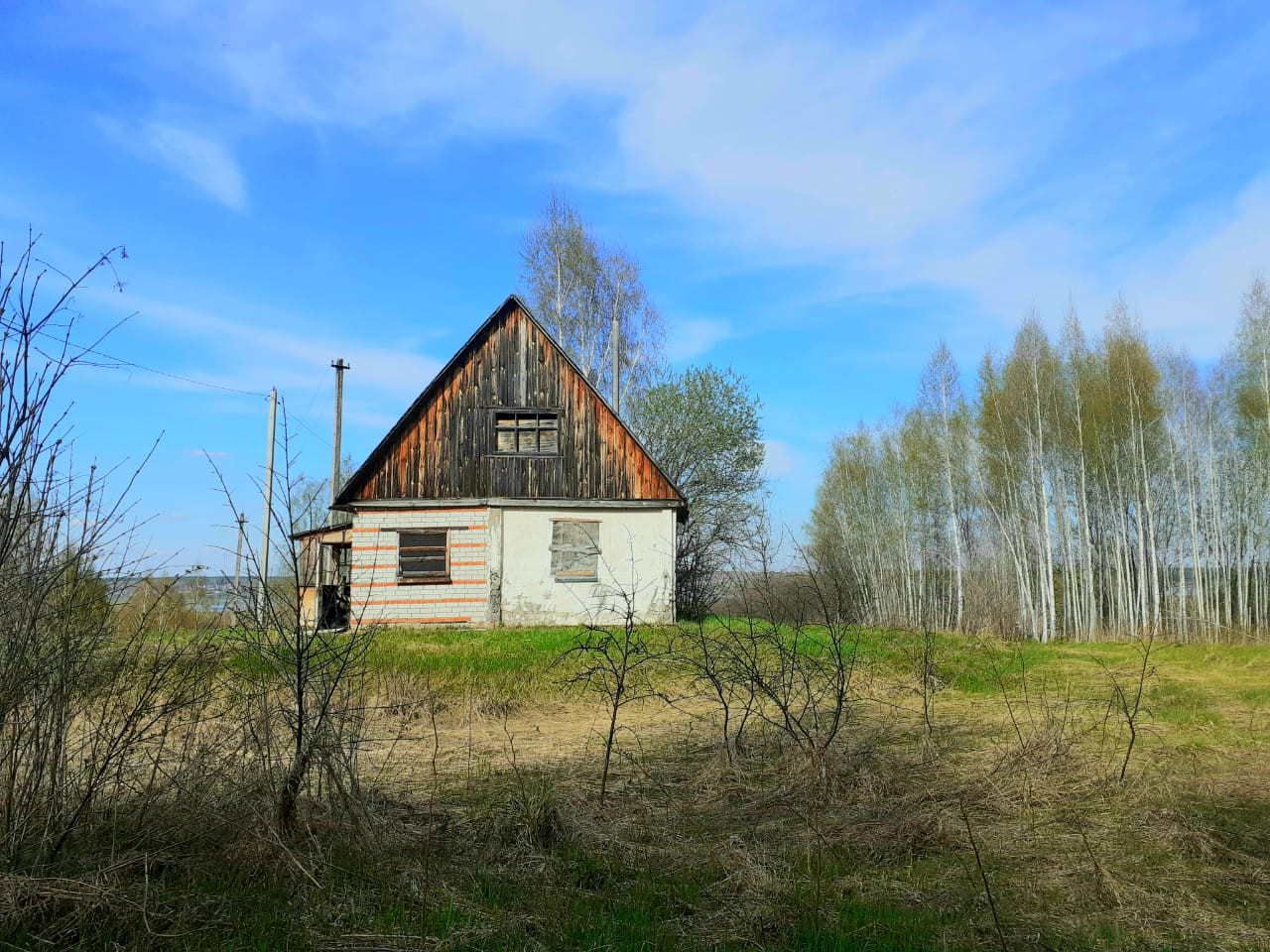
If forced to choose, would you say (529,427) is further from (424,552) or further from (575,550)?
(424,552)

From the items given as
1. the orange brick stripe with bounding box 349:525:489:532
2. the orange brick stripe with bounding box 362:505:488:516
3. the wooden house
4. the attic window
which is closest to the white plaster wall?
the wooden house

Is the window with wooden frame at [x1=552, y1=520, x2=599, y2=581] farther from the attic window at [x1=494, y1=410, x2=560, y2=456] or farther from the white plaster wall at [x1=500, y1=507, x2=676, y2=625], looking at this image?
the attic window at [x1=494, y1=410, x2=560, y2=456]

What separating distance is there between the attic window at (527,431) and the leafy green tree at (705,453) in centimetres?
945

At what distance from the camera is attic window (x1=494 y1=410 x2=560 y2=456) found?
19.8 meters

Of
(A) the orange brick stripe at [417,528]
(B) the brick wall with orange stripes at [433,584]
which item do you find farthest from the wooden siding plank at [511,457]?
(A) the orange brick stripe at [417,528]

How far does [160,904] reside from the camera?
4.14m

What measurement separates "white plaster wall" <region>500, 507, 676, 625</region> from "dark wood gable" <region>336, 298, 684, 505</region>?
0.51 meters

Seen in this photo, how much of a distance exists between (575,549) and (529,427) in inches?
117

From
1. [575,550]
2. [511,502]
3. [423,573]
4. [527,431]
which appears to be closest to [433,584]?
[423,573]

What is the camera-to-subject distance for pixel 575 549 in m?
19.5

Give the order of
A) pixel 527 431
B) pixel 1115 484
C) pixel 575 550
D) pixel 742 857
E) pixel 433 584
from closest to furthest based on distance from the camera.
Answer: pixel 742 857
pixel 433 584
pixel 575 550
pixel 527 431
pixel 1115 484

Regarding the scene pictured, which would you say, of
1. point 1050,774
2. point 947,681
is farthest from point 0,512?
point 947,681

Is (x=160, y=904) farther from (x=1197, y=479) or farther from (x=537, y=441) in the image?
(x=1197, y=479)

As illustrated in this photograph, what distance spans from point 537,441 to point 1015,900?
16085 mm
